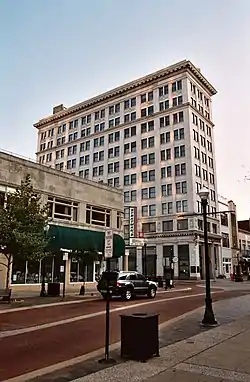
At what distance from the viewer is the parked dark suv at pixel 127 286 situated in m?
23.7

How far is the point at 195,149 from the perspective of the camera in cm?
6869

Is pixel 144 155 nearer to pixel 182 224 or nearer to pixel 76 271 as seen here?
pixel 182 224

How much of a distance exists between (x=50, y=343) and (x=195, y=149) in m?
61.5

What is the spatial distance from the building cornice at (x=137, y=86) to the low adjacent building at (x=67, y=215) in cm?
3988

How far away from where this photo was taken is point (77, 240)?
104ft

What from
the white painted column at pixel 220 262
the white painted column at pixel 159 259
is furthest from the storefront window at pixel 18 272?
the white painted column at pixel 220 262

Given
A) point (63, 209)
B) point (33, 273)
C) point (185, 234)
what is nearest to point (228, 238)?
point (185, 234)

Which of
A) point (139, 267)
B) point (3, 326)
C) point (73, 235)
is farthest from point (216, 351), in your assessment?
point (139, 267)

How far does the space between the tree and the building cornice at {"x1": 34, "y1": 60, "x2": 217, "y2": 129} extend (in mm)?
55271

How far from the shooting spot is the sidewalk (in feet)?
21.5

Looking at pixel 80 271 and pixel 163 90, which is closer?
pixel 80 271

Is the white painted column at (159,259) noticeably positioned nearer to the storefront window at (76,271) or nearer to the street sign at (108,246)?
the storefront window at (76,271)

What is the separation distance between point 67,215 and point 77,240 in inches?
142

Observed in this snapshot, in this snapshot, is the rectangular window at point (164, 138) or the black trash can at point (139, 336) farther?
the rectangular window at point (164, 138)
